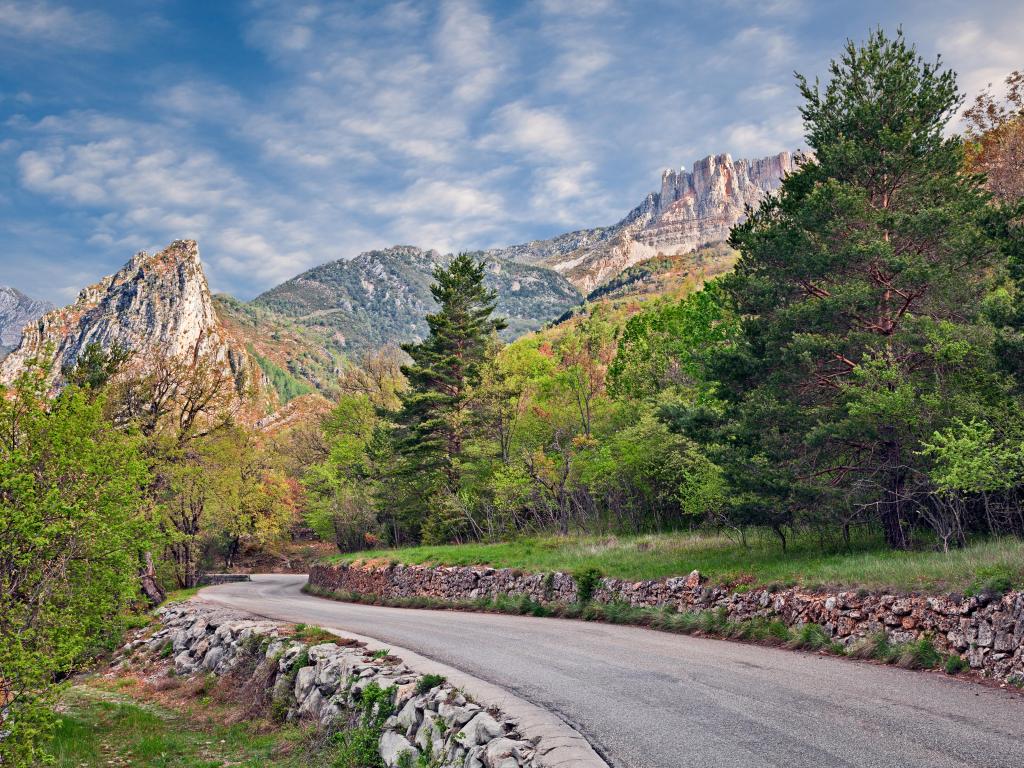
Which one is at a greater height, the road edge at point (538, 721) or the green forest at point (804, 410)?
the green forest at point (804, 410)

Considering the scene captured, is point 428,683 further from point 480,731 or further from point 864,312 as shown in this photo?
point 864,312

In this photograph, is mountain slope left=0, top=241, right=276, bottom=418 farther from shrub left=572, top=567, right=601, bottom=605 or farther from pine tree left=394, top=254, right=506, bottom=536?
shrub left=572, top=567, right=601, bottom=605

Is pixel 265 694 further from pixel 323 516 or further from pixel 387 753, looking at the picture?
pixel 323 516

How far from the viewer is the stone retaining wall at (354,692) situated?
22.6ft

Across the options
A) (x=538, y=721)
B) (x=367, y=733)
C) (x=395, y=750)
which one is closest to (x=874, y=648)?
(x=538, y=721)

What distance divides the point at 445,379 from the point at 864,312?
25009 mm

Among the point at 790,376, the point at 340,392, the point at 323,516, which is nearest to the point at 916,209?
the point at 790,376

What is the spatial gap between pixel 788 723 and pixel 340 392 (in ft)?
174

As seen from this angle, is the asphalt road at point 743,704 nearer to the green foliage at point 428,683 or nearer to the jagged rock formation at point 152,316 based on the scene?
the green foliage at point 428,683

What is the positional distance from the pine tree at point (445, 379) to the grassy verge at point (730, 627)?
14027 mm

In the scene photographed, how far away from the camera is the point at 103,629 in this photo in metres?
13.2

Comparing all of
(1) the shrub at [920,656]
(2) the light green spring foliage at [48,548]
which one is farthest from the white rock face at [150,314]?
(1) the shrub at [920,656]

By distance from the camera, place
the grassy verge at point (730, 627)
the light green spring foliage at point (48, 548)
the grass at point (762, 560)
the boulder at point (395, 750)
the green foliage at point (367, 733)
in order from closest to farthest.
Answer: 1. the boulder at point (395, 750)
2. the green foliage at point (367, 733)
3. the grassy verge at point (730, 627)
4. the light green spring foliage at point (48, 548)
5. the grass at point (762, 560)

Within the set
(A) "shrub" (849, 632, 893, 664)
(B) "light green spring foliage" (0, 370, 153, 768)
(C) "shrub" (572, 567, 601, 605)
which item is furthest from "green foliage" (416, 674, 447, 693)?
(C) "shrub" (572, 567, 601, 605)
